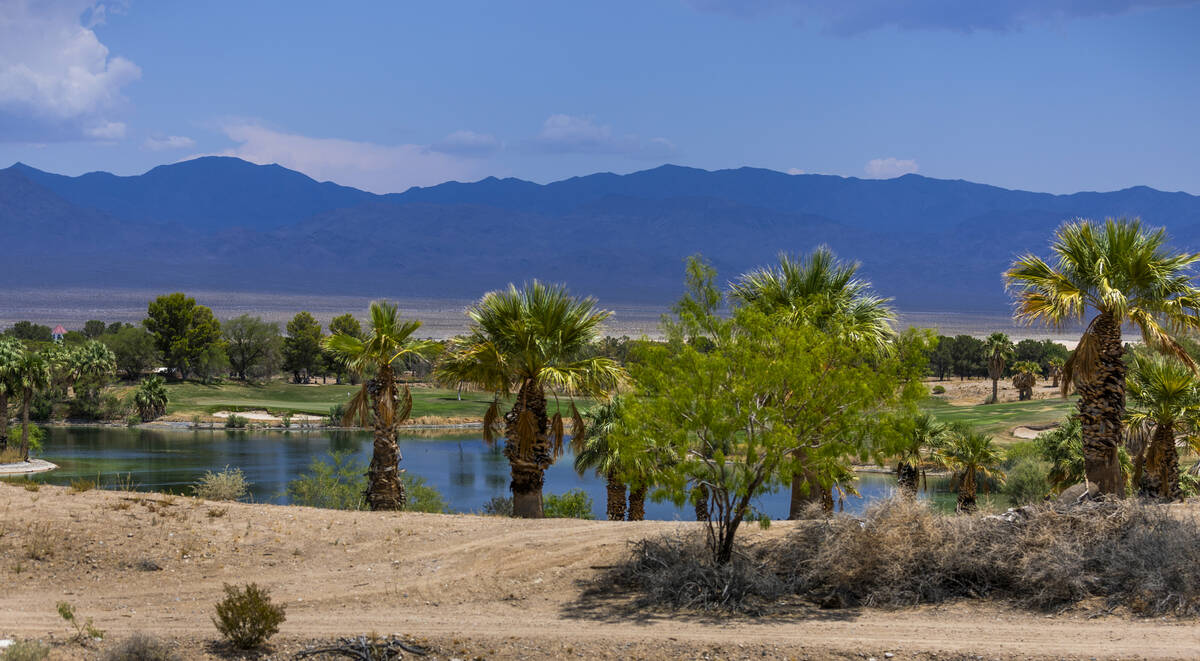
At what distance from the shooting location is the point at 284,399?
4392 inches

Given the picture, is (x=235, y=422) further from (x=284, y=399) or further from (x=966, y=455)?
(x=966, y=455)

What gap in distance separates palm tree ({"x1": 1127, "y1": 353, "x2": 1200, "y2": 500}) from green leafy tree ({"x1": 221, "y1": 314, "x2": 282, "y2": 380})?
367 ft

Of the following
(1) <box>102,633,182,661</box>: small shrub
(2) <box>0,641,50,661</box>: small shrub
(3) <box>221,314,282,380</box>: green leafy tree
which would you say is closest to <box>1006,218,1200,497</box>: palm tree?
(1) <box>102,633,182,661</box>: small shrub

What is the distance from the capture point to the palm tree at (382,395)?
2333 centimetres

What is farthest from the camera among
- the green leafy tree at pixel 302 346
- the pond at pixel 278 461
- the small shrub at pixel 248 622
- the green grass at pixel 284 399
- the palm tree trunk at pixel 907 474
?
the green leafy tree at pixel 302 346

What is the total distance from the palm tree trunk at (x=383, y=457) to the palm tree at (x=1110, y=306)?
1384 centimetres

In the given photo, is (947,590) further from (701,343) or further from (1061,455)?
(1061,455)

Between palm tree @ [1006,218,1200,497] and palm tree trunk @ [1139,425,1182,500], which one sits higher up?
palm tree @ [1006,218,1200,497]

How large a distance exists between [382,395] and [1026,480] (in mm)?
31818

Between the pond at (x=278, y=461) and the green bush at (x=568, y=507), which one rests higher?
the green bush at (x=568, y=507)

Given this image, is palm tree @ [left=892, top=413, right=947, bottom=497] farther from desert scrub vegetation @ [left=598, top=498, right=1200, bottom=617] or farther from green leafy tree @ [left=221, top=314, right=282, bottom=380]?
green leafy tree @ [left=221, top=314, right=282, bottom=380]

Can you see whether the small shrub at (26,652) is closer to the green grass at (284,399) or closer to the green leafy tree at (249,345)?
the green grass at (284,399)

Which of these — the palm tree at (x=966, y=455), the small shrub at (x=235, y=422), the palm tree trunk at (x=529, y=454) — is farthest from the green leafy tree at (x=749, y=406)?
the small shrub at (x=235, y=422)

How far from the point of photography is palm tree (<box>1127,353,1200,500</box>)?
21.5 meters
